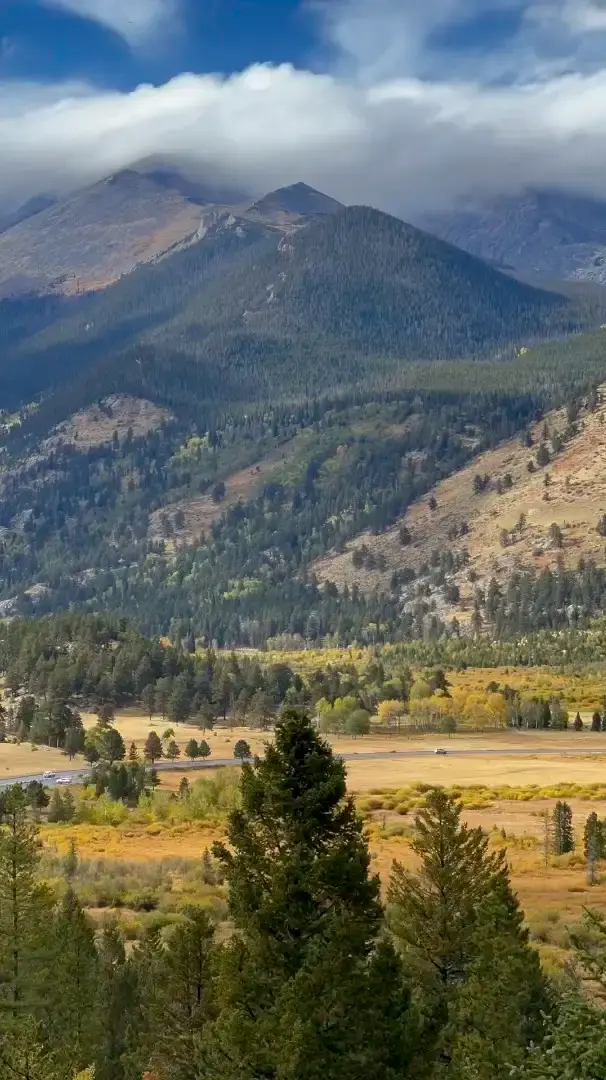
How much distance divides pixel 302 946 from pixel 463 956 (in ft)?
32.6

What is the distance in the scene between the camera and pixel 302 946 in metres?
20.1

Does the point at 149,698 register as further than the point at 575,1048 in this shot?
Yes

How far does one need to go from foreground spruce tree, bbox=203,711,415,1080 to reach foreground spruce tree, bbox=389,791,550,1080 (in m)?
1.98

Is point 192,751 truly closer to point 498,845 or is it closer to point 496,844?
point 496,844

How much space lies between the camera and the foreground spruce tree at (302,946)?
18469 mm

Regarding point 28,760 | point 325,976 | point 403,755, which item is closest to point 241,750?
point 403,755

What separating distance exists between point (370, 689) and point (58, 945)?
151590 mm

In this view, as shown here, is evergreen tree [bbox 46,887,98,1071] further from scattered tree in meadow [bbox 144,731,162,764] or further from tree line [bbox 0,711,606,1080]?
scattered tree in meadow [bbox 144,731,162,764]

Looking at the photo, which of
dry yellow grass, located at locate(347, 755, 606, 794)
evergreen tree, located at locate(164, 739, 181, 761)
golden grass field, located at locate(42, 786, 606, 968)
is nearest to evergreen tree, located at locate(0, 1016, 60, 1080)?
golden grass field, located at locate(42, 786, 606, 968)

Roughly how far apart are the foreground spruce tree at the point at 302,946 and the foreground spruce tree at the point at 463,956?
1979 millimetres

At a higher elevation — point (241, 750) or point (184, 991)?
point (184, 991)

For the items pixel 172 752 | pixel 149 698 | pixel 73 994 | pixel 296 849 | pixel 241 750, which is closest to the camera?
pixel 296 849

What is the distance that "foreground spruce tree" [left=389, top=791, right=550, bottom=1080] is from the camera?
76.1 feet

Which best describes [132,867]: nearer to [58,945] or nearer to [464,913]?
[58,945]
